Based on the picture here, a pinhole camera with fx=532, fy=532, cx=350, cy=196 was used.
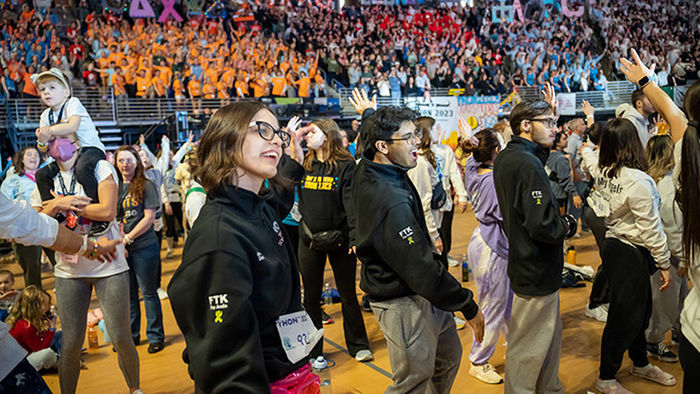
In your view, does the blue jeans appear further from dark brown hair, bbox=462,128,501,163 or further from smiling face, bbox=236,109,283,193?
smiling face, bbox=236,109,283,193

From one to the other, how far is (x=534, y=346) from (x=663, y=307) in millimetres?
1643

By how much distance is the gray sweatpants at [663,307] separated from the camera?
3.94m

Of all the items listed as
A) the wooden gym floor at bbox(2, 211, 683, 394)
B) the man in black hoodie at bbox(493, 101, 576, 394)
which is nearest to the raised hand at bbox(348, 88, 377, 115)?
the man in black hoodie at bbox(493, 101, 576, 394)

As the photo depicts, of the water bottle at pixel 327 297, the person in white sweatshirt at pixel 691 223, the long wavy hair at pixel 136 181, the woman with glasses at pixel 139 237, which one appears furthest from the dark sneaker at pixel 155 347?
A: the person in white sweatshirt at pixel 691 223

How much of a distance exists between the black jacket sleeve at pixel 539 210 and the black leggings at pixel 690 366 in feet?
3.33

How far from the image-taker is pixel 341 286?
4.27 metres

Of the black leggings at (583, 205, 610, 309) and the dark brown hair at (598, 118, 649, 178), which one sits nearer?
the dark brown hair at (598, 118, 649, 178)

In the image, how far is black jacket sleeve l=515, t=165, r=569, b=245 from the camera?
279cm

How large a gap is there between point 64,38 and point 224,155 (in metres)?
15.8

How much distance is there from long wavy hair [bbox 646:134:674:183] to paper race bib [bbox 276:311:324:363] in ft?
10.8

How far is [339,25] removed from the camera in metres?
20.5

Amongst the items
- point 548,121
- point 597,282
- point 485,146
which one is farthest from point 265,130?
point 597,282

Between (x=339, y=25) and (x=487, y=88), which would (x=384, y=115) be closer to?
(x=487, y=88)

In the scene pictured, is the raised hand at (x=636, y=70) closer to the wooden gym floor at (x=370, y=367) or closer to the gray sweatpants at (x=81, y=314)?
the wooden gym floor at (x=370, y=367)
